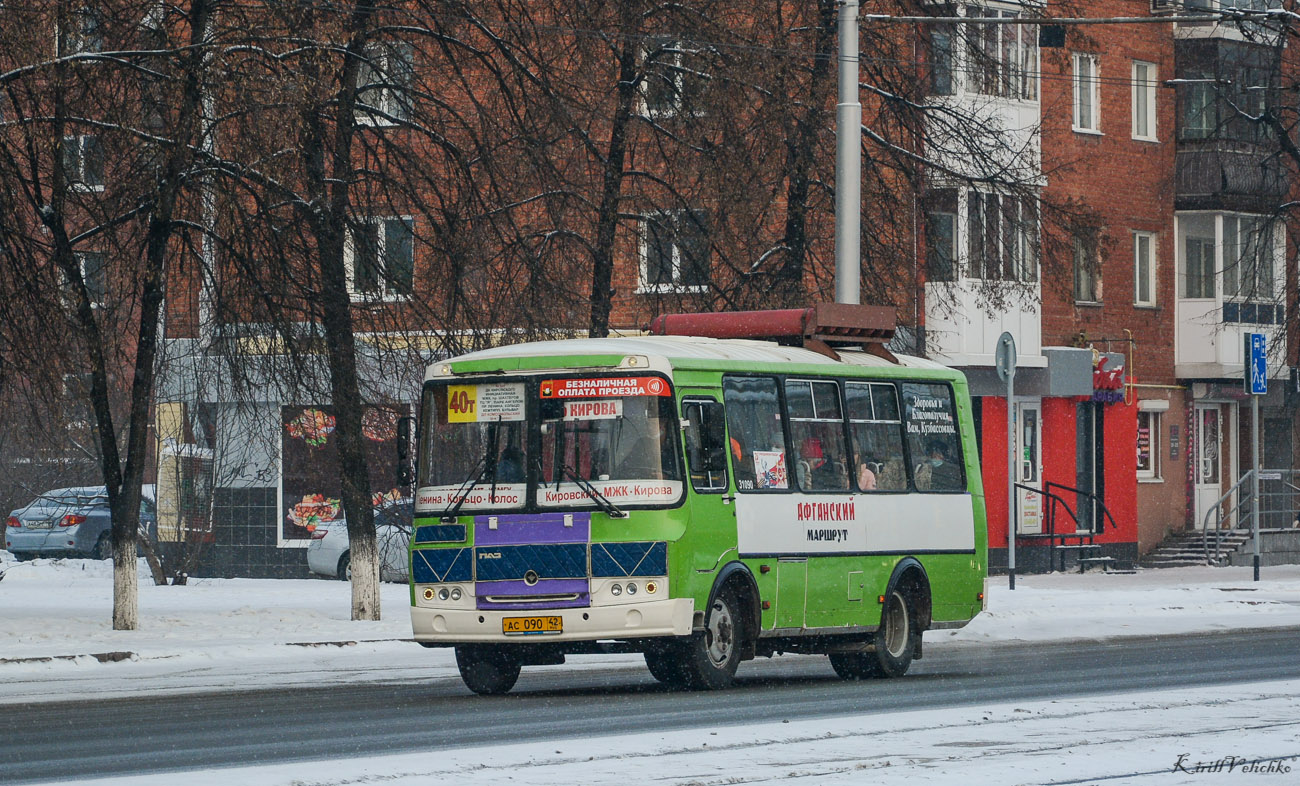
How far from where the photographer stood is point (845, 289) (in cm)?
2408

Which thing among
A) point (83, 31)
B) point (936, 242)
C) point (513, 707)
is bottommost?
point (513, 707)

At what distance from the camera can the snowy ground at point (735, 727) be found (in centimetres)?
1132

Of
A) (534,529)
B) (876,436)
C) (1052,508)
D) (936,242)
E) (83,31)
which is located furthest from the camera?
Answer: (1052,508)

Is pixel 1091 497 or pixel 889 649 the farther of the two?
pixel 1091 497

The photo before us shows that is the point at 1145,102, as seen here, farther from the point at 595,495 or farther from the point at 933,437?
the point at 595,495

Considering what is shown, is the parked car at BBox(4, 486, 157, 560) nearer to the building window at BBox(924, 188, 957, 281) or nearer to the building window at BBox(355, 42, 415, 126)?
the building window at BBox(924, 188, 957, 281)

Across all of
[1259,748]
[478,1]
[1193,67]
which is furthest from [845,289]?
[1193,67]

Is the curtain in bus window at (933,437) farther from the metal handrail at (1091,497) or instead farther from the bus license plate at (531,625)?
the metal handrail at (1091,497)

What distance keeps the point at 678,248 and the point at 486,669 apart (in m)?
10.2

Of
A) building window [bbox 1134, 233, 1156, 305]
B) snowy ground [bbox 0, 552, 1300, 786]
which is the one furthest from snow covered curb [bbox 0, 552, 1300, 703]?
building window [bbox 1134, 233, 1156, 305]

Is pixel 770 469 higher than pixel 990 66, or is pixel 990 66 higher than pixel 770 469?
pixel 990 66

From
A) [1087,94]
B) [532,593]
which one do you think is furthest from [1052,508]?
[532,593]

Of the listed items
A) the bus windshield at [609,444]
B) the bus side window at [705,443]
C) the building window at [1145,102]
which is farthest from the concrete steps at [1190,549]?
the bus windshield at [609,444]

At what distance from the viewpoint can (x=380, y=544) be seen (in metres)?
36.5
